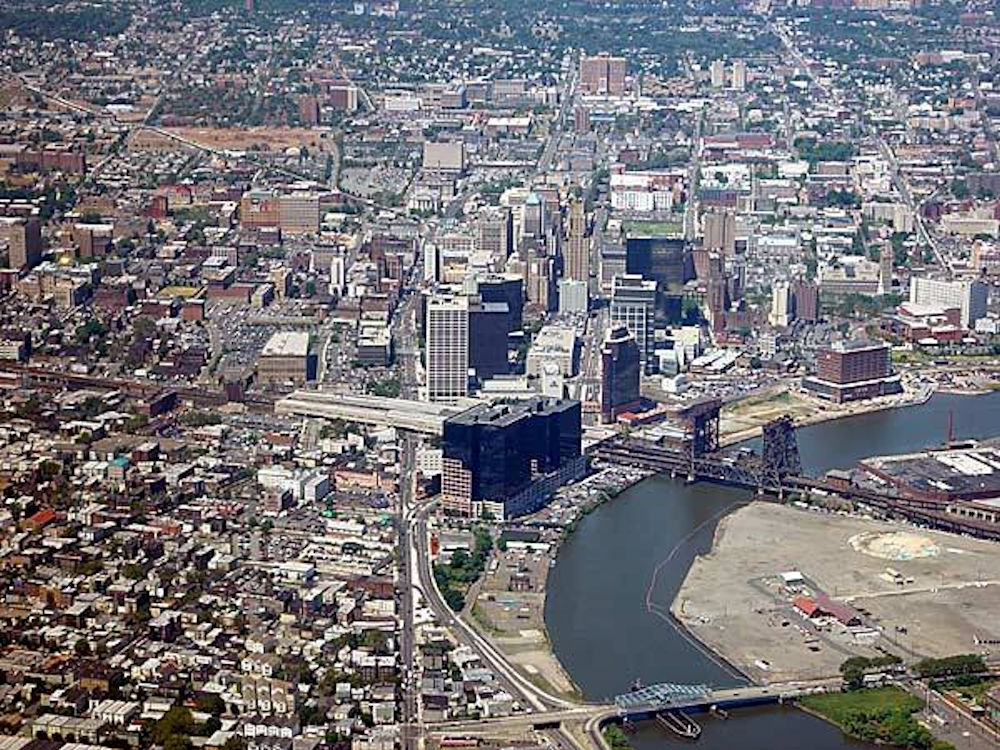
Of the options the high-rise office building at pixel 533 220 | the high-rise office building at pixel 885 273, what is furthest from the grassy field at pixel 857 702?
the high-rise office building at pixel 885 273

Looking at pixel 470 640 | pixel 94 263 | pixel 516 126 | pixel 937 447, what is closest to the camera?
pixel 470 640

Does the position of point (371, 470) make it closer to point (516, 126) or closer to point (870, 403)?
point (870, 403)

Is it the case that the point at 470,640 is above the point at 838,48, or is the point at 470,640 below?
below

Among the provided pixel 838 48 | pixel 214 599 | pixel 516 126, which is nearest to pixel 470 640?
pixel 214 599

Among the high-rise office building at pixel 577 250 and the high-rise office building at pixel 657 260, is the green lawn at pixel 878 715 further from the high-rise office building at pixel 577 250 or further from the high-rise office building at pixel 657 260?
the high-rise office building at pixel 577 250

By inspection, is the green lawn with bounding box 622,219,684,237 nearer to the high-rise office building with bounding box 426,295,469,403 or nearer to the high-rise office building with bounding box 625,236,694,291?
the high-rise office building with bounding box 625,236,694,291

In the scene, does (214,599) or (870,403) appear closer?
(214,599)
